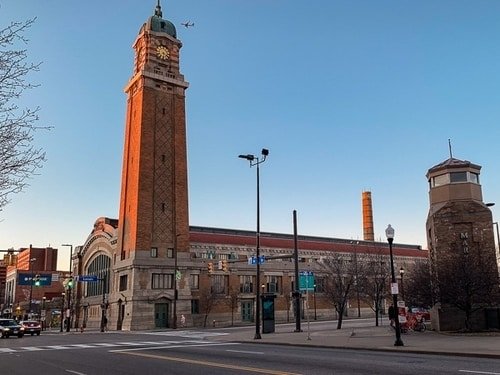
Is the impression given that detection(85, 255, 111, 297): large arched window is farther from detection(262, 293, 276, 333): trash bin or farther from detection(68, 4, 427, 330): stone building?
detection(262, 293, 276, 333): trash bin

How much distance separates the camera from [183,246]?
2603 inches

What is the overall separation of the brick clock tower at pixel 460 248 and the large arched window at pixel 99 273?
50.7 meters

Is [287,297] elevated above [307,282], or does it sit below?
below

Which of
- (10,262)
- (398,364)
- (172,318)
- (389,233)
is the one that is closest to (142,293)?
(172,318)

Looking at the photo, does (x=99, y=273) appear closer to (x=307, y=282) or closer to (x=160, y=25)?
(x=160, y=25)

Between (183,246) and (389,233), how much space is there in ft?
148

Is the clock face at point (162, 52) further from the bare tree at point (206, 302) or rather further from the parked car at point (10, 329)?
the parked car at point (10, 329)

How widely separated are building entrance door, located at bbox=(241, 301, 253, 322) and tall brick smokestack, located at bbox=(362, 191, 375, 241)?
157ft

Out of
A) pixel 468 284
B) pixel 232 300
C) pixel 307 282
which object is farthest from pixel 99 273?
pixel 468 284

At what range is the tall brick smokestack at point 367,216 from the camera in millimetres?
114394

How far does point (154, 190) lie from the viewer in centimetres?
6619

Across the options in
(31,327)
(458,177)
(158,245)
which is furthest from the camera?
(158,245)

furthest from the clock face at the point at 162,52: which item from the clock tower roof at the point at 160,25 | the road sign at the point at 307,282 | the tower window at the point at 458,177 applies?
the tower window at the point at 458,177

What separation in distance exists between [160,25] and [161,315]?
134 ft
